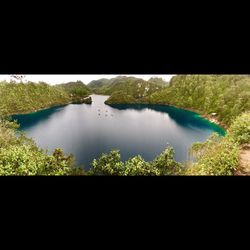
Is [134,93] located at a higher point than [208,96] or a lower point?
lower

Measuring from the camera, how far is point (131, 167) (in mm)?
7434

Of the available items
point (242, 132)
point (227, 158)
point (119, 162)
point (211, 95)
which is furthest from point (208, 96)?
point (227, 158)

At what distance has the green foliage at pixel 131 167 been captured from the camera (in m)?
7.45

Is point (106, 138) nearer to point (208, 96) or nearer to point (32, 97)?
point (32, 97)

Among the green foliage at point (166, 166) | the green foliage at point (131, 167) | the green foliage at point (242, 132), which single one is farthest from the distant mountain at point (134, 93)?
the green foliage at point (242, 132)

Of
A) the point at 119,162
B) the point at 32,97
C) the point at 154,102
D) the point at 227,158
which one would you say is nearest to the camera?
the point at 227,158

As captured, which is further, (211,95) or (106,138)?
(211,95)

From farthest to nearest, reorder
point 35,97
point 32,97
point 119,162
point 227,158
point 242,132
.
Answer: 1. point 35,97
2. point 32,97
3. point 242,132
4. point 119,162
5. point 227,158

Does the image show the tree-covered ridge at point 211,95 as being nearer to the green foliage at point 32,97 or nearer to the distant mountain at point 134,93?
the distant mountain at point 134,93
